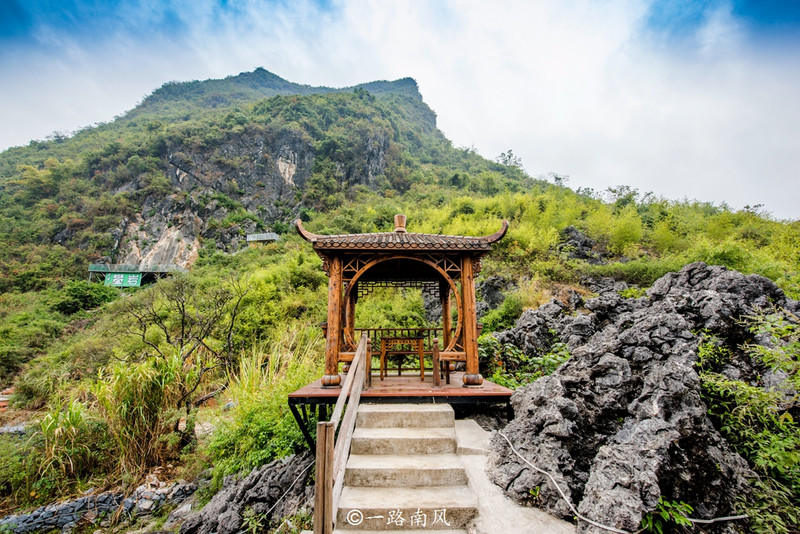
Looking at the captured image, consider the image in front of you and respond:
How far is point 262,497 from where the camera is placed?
3752 millimetres

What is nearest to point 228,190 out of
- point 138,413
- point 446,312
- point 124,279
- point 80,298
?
point 124,279

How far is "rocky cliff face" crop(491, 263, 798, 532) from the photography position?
234 cm

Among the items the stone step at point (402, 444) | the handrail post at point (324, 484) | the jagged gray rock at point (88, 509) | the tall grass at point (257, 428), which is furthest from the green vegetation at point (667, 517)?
the jagged gray rock at point (88, 509)

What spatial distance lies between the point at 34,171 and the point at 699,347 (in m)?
54.9

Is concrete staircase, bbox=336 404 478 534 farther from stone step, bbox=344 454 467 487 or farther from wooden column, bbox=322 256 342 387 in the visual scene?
wooden column, bbox=322 256 342 387

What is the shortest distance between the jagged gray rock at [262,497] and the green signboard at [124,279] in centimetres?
2845

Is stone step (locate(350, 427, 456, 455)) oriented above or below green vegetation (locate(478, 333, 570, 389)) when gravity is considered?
below

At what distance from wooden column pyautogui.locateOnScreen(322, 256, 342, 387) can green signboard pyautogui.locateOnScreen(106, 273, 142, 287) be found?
28.8 m

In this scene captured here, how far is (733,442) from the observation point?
276 cm

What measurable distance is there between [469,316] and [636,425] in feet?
7.33

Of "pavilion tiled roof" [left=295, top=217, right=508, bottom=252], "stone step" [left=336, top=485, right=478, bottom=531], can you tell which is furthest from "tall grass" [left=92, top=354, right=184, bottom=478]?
"stone step" [left=336, top=485, right=478, bottom=531]

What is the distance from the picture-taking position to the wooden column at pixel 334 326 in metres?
4.24

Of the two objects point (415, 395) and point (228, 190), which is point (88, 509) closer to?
point (415, 395)

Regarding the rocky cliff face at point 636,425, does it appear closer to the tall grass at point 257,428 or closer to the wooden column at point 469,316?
the wooden column at point 469,316
